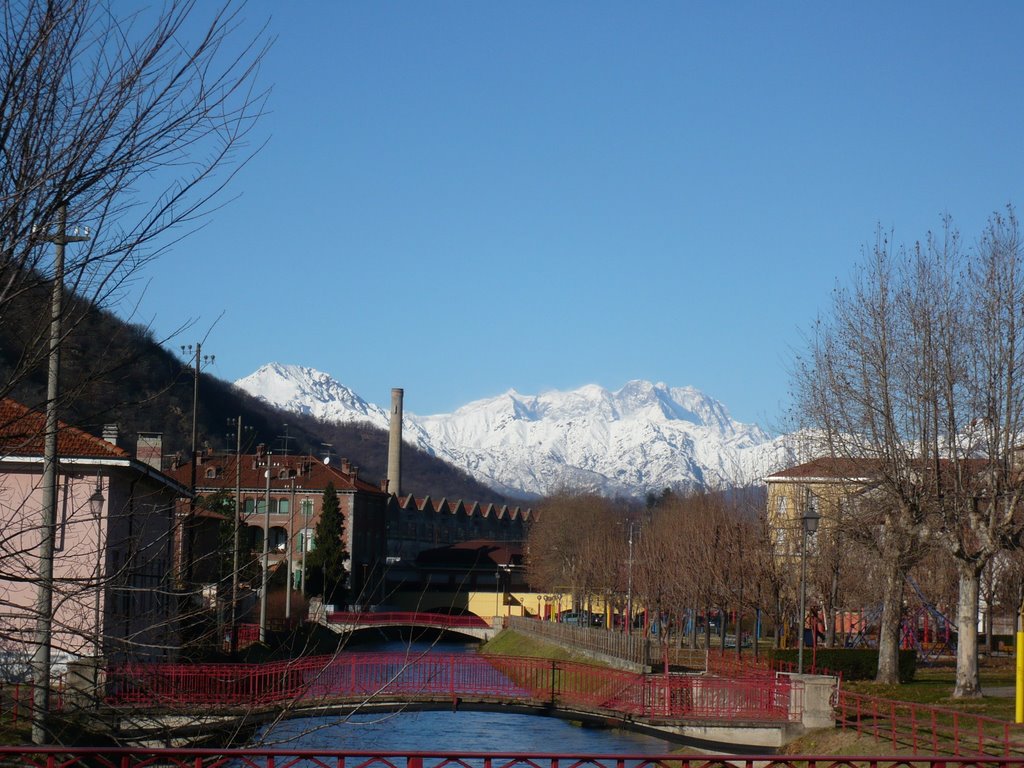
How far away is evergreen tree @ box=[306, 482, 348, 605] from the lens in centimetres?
8203

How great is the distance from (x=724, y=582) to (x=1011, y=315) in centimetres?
2366

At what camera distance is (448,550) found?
389ft

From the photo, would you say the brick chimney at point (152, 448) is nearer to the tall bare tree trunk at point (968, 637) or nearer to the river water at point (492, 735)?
the river water at point (492, 735)

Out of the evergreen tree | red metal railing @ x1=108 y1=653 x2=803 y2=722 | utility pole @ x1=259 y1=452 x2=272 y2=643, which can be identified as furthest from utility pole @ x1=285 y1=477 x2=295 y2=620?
the evergreen tree

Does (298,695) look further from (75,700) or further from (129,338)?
(129,338)

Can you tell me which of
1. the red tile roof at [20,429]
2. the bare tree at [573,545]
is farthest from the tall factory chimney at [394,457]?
the red tile roof at [20,429]

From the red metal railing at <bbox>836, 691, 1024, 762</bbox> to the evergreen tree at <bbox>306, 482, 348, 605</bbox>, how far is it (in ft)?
178

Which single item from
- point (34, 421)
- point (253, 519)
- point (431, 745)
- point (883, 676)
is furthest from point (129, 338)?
point (253, 519)

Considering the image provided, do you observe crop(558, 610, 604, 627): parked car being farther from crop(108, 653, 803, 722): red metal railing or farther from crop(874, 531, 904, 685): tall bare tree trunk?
crop(874, 531, 904, 685): tall bare tree trunk

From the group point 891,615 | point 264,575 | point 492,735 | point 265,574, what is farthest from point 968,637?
point 265,574

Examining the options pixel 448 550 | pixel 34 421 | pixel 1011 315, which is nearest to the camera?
pixel 34 421

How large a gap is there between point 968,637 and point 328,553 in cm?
5822

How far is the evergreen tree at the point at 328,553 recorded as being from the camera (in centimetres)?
8203

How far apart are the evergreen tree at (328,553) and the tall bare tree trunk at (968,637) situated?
5173 cm
